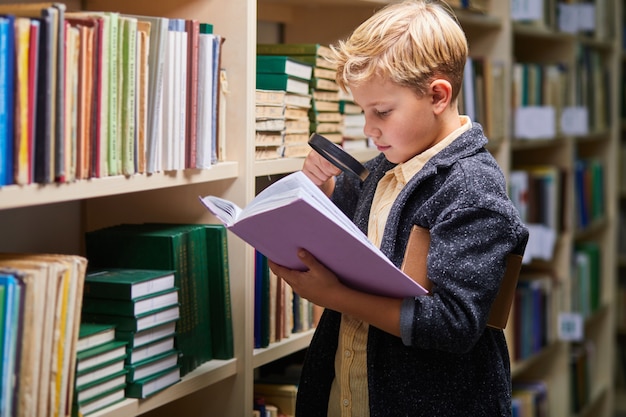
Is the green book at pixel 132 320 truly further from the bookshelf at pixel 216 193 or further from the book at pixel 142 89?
the book at pixel 142 89

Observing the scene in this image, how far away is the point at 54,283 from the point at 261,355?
23.6 inches

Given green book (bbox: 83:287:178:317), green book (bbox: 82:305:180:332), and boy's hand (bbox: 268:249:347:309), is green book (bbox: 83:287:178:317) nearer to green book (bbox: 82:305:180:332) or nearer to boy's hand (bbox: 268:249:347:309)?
green book (bbox: 82:305:180:332)

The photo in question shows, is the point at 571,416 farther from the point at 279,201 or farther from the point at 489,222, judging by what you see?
the point at 279,201

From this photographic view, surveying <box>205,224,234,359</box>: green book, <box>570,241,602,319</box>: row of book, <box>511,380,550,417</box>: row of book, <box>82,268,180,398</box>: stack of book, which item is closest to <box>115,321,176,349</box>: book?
<box>82,268,180,398</box>: stack of book

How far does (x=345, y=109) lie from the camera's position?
6.69ft

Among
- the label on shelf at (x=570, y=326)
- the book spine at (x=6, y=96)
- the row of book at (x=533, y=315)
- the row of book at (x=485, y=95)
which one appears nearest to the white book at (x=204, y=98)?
the book spine at (x=6, y=96)

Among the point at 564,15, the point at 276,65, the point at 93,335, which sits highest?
the point at 564,15

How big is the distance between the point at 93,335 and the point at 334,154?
505 mm

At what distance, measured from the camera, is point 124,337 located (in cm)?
139

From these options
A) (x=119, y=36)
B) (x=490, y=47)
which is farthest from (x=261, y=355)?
(x=490, y=47)

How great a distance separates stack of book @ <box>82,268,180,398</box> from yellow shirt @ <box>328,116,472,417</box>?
0.29 m

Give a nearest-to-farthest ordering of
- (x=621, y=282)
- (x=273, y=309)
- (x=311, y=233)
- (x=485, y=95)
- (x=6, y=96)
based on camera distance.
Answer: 1. (x=6, y=96)
2. (x=311, y=233)
3. (x=273, y=309)
4. (x=485, y=95)
5. (x=621, y=282)

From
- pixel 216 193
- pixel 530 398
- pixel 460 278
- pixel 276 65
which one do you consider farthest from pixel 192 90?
pixel 530 398

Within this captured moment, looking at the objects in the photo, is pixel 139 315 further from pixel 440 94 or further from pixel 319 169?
pixel 440 94
